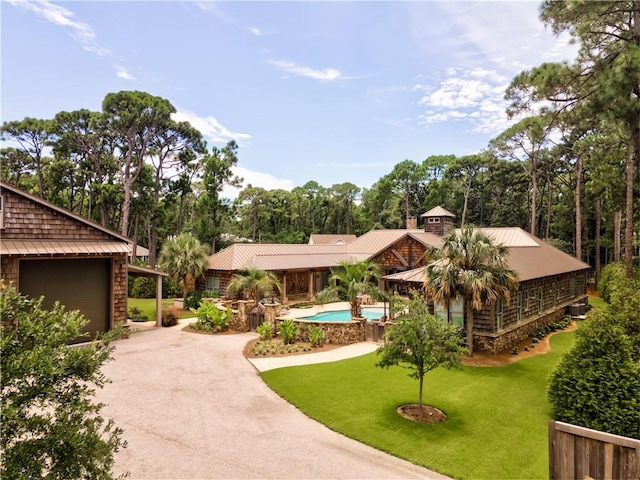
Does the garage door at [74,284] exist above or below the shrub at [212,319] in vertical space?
above

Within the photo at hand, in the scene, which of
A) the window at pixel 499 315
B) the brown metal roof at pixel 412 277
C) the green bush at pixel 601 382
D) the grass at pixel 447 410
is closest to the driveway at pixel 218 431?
the grass at pixel 447 410

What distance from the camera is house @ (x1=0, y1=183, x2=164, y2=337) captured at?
13805mm

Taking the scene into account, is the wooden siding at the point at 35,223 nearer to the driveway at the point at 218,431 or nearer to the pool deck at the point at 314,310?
the driveway at the point at 218,431

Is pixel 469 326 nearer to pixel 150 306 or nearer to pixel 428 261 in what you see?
pixel 428 261

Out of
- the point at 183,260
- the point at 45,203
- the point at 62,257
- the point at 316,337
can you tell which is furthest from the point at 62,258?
the point at 316,337

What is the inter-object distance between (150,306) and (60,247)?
11.1m

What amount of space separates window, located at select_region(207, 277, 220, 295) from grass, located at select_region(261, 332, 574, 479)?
576 inches

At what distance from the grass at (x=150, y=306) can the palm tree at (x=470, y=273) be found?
14861mm

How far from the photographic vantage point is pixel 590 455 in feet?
14.1

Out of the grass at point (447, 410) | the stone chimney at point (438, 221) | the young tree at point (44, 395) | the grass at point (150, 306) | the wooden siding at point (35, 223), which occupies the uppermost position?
the stone chimney at point (438, 221)

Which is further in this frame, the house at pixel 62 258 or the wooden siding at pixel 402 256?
the wooden siding at pixel 402 256

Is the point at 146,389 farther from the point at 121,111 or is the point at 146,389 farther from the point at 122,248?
the point at 121,111

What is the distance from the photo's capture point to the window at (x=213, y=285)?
85.2 ft

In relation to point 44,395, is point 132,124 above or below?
above
